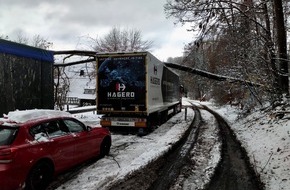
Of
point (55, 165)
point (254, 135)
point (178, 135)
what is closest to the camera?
point (55, 165)

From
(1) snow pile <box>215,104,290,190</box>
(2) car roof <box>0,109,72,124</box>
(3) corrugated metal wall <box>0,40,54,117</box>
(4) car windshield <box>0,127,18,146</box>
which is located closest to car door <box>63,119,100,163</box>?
(2) car roof <box>0,109,72,124</box>

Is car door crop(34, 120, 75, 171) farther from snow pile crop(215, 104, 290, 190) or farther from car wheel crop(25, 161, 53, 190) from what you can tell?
snow pile crop(215, 104, 290, 190)

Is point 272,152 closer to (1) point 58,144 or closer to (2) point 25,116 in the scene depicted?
(1) point 58,144

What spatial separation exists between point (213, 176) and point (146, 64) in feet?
25.7

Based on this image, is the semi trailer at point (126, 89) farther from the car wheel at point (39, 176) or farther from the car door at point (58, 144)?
the car wheel at point (39, 176)

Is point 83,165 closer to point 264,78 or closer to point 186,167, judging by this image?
point 186,167

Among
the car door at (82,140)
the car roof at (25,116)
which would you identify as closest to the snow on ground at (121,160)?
the car door at (82,140)

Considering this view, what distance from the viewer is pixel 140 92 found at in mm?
14664

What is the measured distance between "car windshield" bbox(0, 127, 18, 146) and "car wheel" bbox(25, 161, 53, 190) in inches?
27.7

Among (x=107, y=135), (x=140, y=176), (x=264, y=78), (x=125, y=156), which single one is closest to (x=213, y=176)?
(x=140, y=176)

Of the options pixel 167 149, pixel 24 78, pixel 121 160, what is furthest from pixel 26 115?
pixel 24 78

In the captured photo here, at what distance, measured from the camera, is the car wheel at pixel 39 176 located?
20.5 feet

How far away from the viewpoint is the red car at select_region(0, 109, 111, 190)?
231 inches

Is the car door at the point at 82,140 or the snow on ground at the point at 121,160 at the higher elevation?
the car door at the point at 82,140
